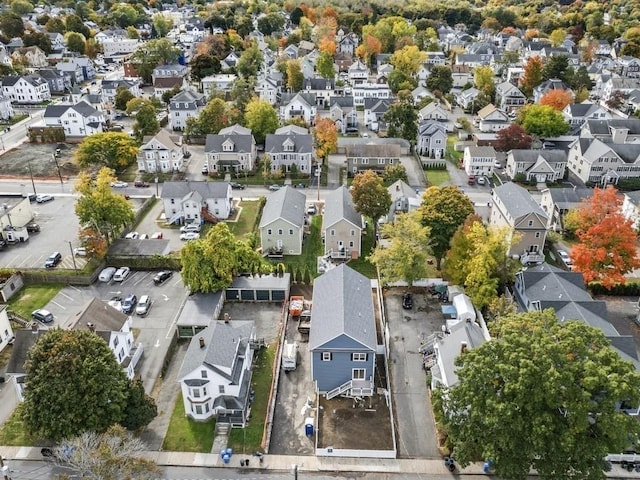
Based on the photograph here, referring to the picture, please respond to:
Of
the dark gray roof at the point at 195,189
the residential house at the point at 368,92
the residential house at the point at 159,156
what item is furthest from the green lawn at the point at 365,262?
the residential house at the point at 368,92

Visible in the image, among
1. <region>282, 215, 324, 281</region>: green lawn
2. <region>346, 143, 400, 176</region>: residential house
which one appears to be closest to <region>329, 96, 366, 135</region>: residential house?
<region>346, 143, 400, 176</region>: residential house

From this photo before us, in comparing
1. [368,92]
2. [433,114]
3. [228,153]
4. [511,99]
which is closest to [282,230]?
[228,153]

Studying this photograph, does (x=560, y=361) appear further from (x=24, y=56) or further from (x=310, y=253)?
(x=24, y=56)

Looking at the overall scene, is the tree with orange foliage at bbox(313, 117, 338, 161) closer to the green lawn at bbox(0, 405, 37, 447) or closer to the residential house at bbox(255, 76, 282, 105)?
the residential house at bbox(255, 76, 282, 105)

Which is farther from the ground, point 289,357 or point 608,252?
point 608,252

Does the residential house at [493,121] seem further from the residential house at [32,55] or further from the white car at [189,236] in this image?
the residential house at [32,55]

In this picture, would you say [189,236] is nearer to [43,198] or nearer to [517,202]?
[43,198]
